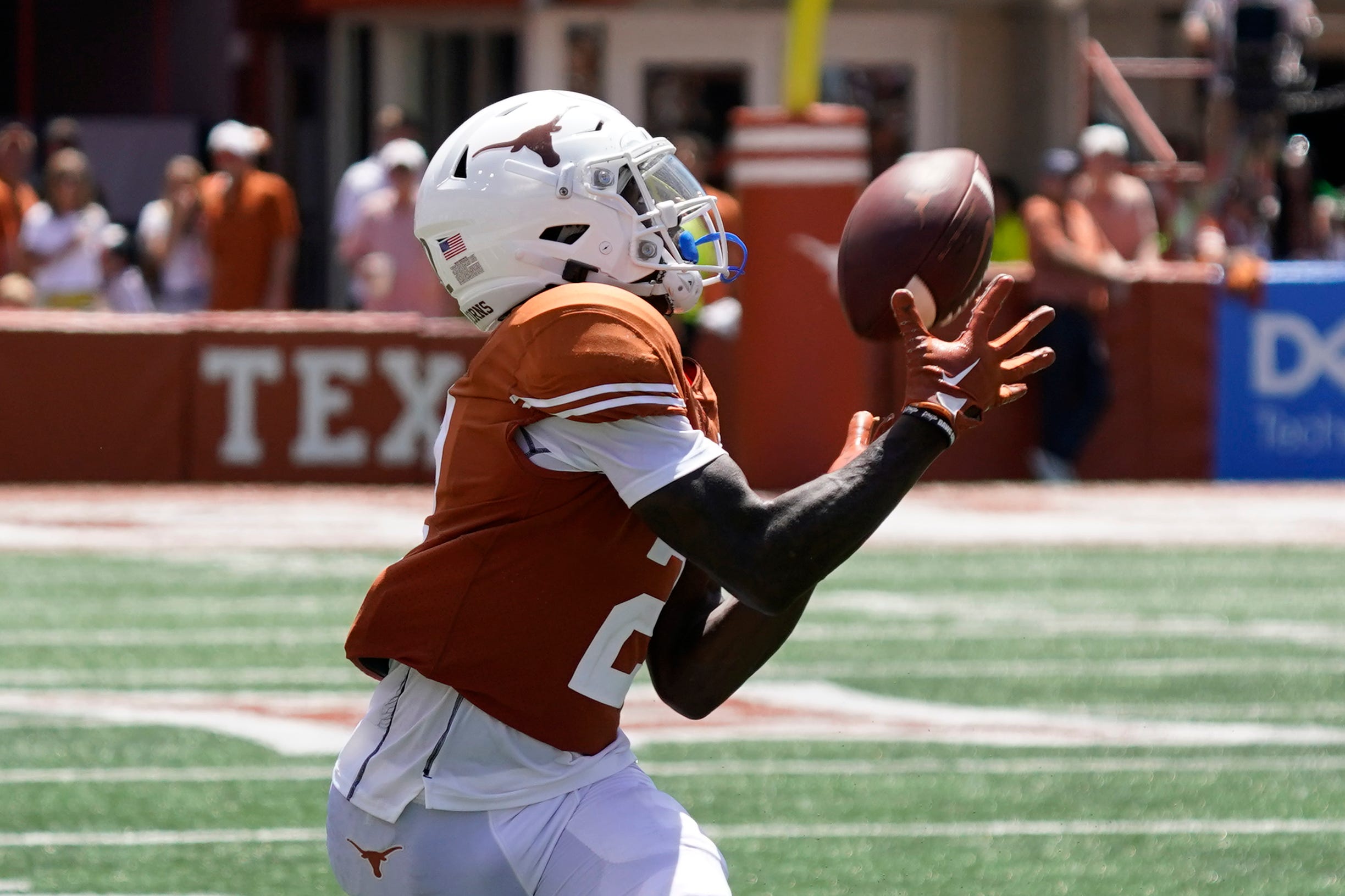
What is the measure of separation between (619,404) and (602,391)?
0.03 meters

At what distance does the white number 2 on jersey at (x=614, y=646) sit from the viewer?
2.86 m

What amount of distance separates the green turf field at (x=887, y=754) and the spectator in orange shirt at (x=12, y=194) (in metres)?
4.92

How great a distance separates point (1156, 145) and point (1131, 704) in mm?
10795

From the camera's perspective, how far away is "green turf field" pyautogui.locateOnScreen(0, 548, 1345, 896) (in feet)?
16.5

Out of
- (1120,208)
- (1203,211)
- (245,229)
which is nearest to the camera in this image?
(1120,208)

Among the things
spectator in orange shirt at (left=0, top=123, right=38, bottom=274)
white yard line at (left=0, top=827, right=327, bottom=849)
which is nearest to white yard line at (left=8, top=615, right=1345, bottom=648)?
white yard line at (left=0, top=827, right=327, bottom=849)

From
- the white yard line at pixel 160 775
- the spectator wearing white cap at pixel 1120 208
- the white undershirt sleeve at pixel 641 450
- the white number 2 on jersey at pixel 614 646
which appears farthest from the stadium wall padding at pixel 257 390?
the white undershirt sleeve at pixel 641 450

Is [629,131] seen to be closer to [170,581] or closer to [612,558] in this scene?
[612,558]

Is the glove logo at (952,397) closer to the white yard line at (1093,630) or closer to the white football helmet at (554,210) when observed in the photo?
the white football helmet at (554,210)

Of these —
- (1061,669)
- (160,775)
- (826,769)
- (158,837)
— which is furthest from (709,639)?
(1061,669)

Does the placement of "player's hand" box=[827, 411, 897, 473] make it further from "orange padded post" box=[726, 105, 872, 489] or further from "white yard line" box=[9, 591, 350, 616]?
"orange padded post" box=[726, 105, 872, 489]

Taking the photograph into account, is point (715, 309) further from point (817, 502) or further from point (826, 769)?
point (817, 502)

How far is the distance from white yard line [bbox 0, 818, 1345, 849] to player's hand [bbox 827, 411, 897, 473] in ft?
7.96

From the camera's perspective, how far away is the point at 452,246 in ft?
10.0
